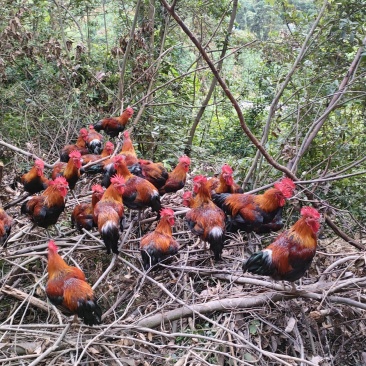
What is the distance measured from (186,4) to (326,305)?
6.70 m

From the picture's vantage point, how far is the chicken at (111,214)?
4008 mm

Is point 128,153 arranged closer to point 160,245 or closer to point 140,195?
point 140,195

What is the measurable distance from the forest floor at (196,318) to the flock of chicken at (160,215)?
0.24 meters

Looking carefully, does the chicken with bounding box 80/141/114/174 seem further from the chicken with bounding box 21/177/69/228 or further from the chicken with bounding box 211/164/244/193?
the chicken with bounding box 211/164/244/193

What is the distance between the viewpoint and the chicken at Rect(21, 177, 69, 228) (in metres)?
4.44

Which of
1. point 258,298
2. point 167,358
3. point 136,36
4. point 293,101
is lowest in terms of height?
point 167,358

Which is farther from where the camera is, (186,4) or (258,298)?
(186,4)

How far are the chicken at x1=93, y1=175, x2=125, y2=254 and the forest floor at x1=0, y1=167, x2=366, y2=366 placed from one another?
0.22 metres

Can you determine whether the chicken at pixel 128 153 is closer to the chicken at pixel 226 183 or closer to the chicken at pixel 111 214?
the chicken at pixel 111 214

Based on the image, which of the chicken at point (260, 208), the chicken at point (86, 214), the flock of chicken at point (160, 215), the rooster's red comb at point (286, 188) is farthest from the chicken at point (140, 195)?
the rooster's red comb at point (286, 188)

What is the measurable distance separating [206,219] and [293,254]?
1.04 meters

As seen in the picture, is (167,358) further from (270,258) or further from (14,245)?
(14,245)

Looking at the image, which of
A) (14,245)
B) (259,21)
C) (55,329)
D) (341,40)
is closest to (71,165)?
(14,245)

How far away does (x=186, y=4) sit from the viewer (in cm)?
836
